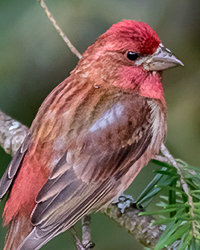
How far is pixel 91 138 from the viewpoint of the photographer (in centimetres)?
68

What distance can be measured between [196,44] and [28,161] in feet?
1.44

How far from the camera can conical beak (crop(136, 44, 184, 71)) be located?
0.72m

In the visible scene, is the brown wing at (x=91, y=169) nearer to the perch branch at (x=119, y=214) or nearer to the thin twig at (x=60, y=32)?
the perch branch at (x=119, y=214)

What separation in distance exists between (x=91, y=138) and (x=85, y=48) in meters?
0.23

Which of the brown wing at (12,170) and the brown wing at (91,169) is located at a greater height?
the brown wing at (12,170)

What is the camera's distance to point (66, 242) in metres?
0.77

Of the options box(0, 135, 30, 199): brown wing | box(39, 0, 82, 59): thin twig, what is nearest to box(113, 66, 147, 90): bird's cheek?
box(39, 0, 82, 59): thin twig

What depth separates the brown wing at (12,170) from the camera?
718 millimetres

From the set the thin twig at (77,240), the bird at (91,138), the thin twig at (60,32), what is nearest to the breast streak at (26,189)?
the bird at (91,138)

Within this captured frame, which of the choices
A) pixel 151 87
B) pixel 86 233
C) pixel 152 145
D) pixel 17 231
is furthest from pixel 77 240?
pixel 151 87

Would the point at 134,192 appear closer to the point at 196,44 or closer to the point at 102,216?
the point at 102,216

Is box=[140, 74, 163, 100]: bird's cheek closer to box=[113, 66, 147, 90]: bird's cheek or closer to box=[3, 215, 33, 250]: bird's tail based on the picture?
box=[113, 66, 147, 90]: bird's cheek

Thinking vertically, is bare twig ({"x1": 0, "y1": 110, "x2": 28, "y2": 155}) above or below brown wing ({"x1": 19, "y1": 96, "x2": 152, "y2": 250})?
above

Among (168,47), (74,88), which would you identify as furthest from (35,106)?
(168,47)
